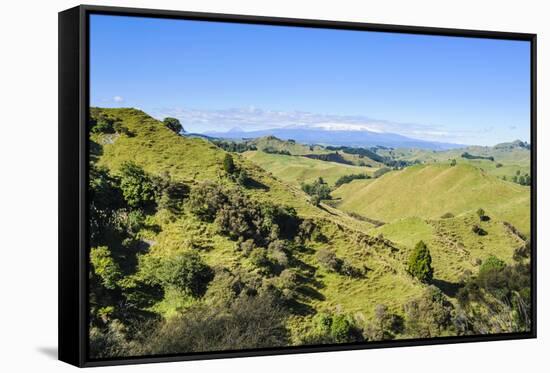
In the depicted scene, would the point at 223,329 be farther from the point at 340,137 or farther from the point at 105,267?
the point at 340,137

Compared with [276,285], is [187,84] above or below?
above

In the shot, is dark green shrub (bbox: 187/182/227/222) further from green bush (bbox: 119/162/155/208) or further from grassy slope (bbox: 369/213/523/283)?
grassy slope (bbox: 369/213/523/283)

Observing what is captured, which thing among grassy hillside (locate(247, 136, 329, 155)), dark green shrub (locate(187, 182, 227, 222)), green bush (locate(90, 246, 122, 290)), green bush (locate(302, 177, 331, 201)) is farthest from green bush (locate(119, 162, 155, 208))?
green bush (locate(302, 177, 331, 201))

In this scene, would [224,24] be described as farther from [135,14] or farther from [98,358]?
[98,358]

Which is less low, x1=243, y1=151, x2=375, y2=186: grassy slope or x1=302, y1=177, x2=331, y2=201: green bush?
x1=243, y1=151, x2=375, y2=186: grassy slope

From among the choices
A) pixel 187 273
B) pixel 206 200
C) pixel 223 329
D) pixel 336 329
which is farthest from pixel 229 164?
pixel 336 329

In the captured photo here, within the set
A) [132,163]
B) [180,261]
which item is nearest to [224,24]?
[132,163]

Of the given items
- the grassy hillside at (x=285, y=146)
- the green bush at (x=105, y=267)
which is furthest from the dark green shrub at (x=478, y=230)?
the green bush at (x=105, y=267)
